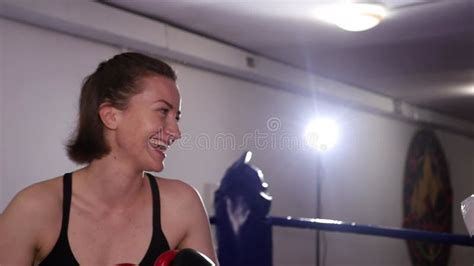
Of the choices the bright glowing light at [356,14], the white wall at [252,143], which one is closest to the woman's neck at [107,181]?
the white wall at [252,143]

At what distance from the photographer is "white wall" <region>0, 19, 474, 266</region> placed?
250 centimetres

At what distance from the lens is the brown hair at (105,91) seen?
1.25m

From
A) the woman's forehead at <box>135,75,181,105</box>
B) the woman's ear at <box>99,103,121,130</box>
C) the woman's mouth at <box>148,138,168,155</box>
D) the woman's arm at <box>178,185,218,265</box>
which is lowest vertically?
the woman's arm at <box>178,185,218,265</box>

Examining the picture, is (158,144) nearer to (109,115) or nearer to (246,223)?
(109,115)

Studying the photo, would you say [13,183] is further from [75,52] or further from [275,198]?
[275,198]

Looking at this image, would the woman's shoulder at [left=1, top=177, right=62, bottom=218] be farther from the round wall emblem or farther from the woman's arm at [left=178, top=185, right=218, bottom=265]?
the round wall emblem

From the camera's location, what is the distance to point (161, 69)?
128cm

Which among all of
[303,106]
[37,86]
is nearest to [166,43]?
[37,86]

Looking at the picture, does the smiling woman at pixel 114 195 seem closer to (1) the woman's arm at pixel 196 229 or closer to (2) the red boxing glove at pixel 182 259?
(1) the woman's arm at pixel 196 229

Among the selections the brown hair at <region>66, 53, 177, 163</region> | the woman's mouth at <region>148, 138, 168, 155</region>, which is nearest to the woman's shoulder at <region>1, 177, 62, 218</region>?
the brown hair at <region>66, 53, 177, 163</region>

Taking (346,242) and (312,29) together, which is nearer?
(312,29)

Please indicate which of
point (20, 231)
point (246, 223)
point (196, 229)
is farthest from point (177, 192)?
point (246, 223)

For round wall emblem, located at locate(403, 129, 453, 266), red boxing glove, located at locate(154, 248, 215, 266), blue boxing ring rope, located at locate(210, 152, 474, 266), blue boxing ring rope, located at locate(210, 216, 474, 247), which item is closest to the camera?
red boxing glove, located at locate(154, 248, 215, 266)

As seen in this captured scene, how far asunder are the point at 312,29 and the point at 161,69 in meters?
2.16
